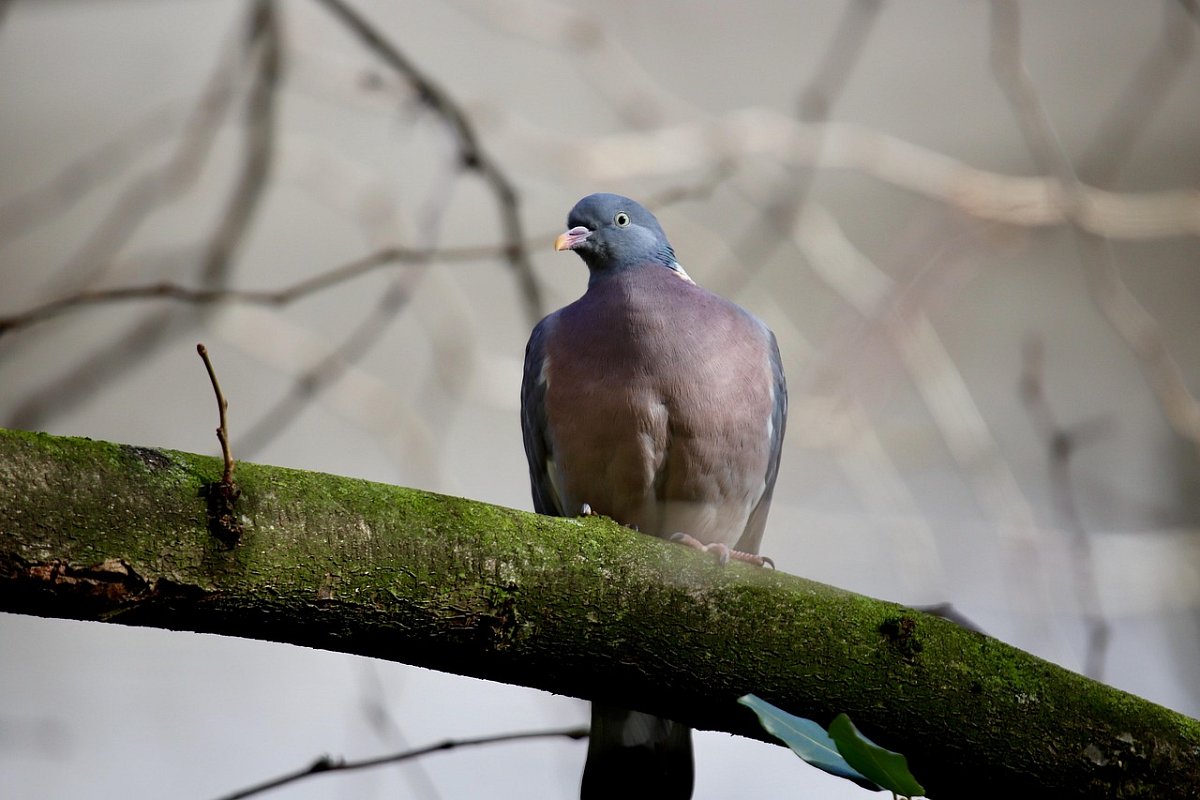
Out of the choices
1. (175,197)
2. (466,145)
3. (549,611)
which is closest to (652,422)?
(466,145)

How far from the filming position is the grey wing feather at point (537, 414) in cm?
238

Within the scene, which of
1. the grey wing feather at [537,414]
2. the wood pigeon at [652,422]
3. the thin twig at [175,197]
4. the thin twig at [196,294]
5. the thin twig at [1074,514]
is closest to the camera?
the thin twig at [196,294]

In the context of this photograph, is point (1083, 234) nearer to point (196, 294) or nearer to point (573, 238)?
point (573, 238)

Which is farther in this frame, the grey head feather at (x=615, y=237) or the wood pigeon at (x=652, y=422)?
the grey head feather at (x=615, y=237)

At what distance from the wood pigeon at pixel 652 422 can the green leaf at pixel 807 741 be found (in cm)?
94

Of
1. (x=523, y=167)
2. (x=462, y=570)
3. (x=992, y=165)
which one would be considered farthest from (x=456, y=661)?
(x=992, y=165)

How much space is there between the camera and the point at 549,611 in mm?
1341

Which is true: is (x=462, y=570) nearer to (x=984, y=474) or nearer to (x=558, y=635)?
(x=558, y=635)

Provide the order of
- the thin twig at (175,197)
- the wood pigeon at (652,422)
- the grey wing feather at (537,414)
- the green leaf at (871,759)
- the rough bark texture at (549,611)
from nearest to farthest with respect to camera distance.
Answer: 1. the green leaf at (871,759)
2. the rough bark texture at (549,611)
3. the wood pigeon at (652,422)
4. the grey wing feather at (537,414)
5. the thin twig at (175,197)

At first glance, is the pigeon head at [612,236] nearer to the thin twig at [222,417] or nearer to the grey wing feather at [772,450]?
the grey wing feather at [772,450]

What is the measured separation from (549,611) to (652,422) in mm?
871

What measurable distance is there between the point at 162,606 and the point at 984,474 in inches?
88.0

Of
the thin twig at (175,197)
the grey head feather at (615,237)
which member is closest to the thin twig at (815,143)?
the grey head feather at (615,237)

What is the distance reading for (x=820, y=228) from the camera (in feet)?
9.83
